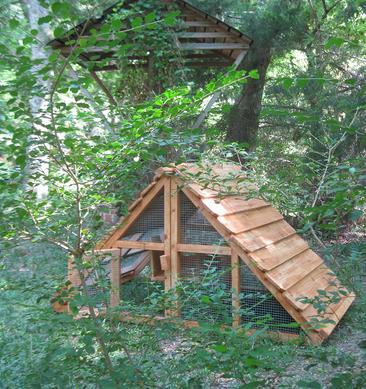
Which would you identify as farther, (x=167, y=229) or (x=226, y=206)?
(x=167, y=229)

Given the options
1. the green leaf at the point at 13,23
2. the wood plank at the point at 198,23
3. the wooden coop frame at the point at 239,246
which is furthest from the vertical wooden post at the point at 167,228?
the green leaf at the point at 13,23

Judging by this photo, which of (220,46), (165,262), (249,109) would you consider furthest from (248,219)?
(249,109)

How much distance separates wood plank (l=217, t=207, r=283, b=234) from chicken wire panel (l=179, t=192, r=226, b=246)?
0.22 m

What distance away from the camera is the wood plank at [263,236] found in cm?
392

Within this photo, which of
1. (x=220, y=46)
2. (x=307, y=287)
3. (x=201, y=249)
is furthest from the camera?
(x=220, y=46)

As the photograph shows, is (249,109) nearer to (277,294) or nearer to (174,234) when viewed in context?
(174,234)

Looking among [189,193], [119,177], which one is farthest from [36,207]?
[189,193]

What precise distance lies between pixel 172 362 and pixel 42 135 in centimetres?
105

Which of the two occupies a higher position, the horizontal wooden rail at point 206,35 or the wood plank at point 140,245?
the horizontal wooden rail at point 206,35

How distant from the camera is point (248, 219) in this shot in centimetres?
438

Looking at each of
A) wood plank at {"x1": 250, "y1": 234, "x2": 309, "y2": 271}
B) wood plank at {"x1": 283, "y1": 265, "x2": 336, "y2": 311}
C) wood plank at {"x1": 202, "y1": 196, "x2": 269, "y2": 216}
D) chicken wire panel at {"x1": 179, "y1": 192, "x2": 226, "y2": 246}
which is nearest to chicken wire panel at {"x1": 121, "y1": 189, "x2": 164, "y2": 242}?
chicken wire panel at {"x1": 179, "y1": 192, "x2": 226, "y2": 246}

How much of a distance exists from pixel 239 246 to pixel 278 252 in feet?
1.71

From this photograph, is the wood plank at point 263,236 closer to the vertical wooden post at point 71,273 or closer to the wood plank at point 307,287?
the wood plank at point 307,287

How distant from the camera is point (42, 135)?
176 centimetres
